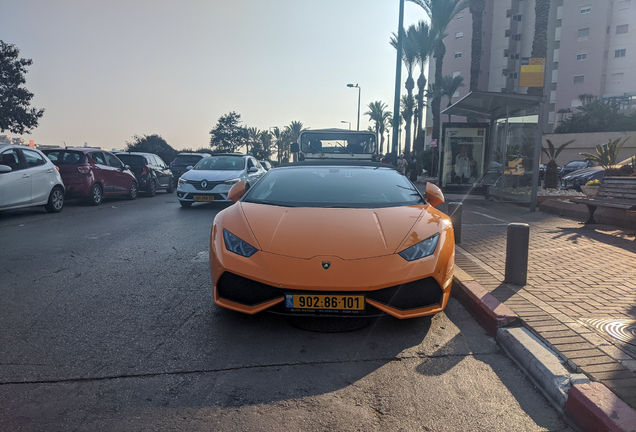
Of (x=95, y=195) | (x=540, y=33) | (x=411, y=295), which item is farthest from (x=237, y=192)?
(x=540, y=33)

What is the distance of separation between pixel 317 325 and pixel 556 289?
2.43m

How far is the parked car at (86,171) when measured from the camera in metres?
12.7

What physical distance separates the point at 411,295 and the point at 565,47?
6890 cm

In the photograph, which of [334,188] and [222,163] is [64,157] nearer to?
[222,163]

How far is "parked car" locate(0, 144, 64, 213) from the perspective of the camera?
9672mm

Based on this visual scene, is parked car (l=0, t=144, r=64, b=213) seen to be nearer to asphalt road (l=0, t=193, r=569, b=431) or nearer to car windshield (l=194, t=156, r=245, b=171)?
car windshield (l=194, t=156, r=245, b=171)

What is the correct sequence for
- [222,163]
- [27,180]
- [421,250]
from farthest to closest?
[222,163] < [27,180] < [421,250]

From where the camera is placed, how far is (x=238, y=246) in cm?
367

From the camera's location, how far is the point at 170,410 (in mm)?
2486

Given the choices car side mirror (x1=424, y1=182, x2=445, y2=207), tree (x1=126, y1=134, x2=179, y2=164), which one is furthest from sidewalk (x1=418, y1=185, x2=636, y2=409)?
tree (x1=126, y1=134, x2=179, y2=164)

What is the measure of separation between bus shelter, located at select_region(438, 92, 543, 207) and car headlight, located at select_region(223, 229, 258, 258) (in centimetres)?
958

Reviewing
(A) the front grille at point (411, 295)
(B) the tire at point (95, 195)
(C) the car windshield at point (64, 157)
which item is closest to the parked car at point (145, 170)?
(B) the tire at point (95, 195)

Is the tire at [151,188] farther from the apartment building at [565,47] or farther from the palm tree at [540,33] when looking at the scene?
the apartment building at [565,47]

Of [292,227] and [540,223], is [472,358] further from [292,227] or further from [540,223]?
[540,223]
